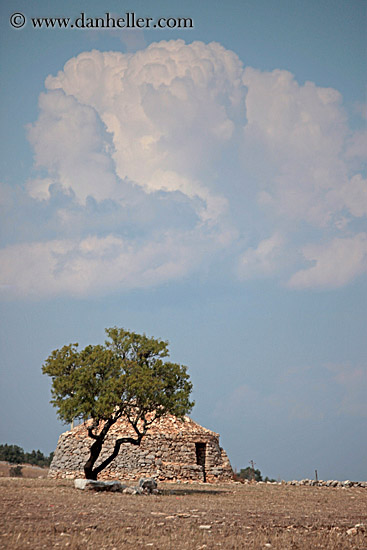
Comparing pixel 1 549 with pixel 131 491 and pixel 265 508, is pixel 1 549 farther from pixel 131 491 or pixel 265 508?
pixel 131 491

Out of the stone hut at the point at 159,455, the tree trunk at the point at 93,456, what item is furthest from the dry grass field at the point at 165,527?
the stone hut at the point at 159,455

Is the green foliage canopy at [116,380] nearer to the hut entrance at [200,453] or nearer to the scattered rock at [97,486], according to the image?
the scattered rock at [97,486]

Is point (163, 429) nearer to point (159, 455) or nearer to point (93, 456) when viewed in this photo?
point (159, 455)

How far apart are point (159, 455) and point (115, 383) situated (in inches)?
623

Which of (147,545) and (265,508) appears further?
(265,508)

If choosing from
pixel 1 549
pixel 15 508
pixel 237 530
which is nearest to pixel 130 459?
pixel 15 508

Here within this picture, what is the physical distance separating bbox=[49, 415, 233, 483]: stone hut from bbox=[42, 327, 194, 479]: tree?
37.8 feet

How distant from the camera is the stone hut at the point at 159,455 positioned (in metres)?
39.2

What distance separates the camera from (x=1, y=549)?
31.1 ft

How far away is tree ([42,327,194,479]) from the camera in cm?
2622

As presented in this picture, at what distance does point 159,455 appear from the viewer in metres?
39.7

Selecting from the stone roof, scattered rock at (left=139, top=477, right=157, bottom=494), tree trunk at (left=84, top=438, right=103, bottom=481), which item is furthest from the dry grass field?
the stone roof

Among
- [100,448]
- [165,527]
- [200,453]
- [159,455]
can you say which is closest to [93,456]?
[100,448]

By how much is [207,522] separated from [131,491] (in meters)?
11.1
